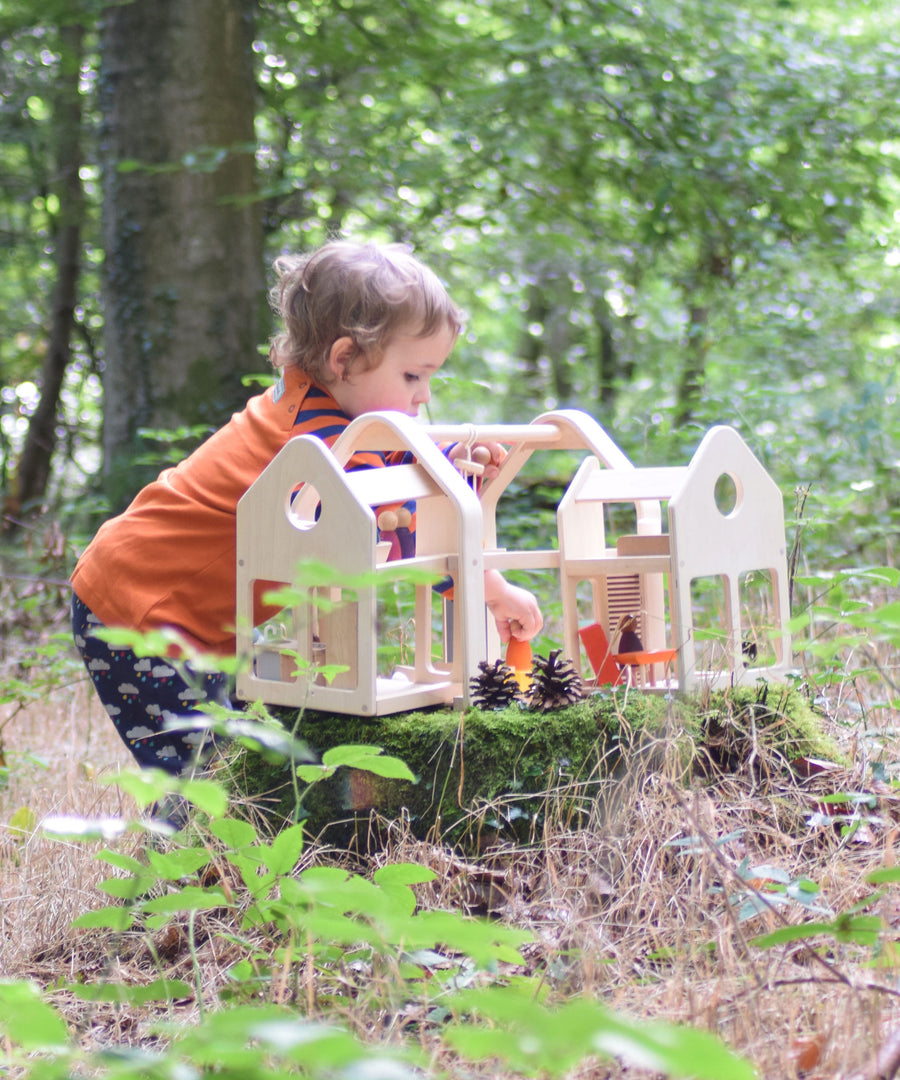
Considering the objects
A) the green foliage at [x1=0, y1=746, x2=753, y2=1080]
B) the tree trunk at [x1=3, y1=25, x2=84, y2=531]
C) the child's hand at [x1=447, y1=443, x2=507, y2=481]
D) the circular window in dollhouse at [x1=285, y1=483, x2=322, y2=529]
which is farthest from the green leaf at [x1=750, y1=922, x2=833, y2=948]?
the tree trunk at [x1=3, y1=25, x2=84, y2=531]

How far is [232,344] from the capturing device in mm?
4645

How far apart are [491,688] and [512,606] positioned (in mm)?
378

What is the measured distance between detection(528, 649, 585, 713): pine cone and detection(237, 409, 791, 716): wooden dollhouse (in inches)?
4.8

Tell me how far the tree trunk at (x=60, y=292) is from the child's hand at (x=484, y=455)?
13.2ft

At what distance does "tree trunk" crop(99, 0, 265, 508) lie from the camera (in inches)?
181

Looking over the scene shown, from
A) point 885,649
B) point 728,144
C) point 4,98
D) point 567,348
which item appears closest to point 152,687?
point 885,649

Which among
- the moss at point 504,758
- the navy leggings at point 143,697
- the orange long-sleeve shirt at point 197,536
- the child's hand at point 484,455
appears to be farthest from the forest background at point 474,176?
the moss at point 504,758

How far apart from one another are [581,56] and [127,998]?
182 inches

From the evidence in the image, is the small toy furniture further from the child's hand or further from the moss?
the child's hand

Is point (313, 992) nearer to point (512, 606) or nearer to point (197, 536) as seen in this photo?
point (512, 606)

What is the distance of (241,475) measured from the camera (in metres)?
2.41

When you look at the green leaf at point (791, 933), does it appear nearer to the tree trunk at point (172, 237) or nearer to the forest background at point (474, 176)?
the forest background at point (474, 176)

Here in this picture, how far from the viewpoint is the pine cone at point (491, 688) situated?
6.48 feet

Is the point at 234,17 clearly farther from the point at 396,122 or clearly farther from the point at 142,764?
the point at 142,764
